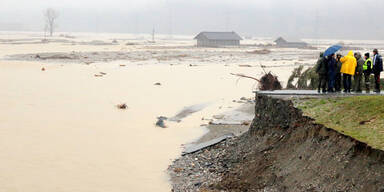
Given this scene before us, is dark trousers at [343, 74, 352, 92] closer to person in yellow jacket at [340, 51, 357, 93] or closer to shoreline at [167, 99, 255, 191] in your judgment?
person in yellow jacket at [340, 51, 357, 93]

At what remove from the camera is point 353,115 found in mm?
11117

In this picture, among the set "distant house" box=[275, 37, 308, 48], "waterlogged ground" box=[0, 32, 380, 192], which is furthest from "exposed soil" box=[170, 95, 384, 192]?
"distant house" box=[275, 37, 308, 48]

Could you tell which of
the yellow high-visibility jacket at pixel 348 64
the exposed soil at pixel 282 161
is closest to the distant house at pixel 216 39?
the yellow high-visibility jacket at pixel 348 64

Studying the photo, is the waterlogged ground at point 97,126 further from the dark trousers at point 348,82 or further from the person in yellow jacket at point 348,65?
the person in yellow jacket at point 348,65

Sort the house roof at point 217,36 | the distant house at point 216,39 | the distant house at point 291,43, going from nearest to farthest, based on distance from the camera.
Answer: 1. the distant house at point 216,39
2. the house roof at point 217,36
3. the distant house at point 291,43

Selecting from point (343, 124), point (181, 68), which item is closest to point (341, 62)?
point (343, 124)

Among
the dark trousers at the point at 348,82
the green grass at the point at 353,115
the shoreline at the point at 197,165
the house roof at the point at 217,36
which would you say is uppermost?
the house roof at the point at 217,36

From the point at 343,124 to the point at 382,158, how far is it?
7.13ft

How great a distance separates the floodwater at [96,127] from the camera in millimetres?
13445

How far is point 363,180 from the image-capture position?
867 centimetres

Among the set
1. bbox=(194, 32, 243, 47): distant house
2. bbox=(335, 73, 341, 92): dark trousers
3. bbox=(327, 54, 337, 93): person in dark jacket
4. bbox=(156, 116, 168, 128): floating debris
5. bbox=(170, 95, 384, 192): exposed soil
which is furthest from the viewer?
bbox=(194, 32, 243, 47): distant house

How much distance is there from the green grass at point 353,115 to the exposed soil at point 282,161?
0.20 meters

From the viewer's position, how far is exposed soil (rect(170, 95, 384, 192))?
9.07 metres

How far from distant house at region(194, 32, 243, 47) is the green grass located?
8694cm
